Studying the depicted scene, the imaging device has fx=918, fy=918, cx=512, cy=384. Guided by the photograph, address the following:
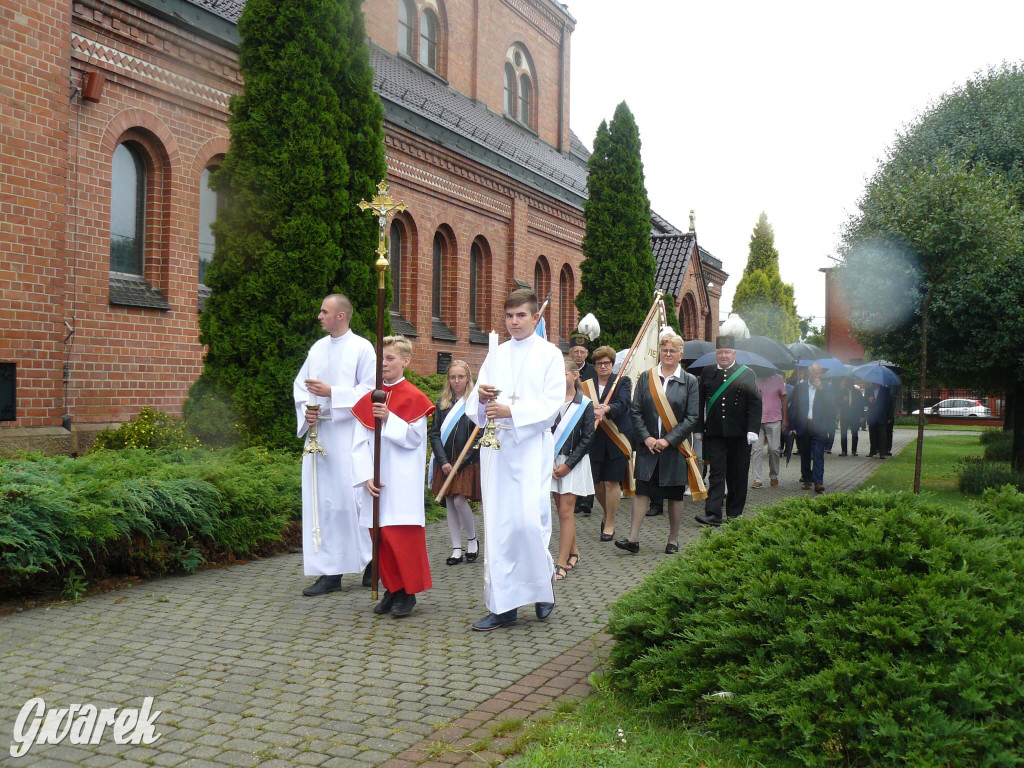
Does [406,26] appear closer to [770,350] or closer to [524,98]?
[524,98]

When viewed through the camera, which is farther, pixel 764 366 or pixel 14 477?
pixel 764 366

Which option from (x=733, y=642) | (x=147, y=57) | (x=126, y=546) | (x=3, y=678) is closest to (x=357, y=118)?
(x=147, y=57)

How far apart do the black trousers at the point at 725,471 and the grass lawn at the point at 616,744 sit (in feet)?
20.9

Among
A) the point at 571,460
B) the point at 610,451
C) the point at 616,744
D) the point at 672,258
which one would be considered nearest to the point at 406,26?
the point at 672,258

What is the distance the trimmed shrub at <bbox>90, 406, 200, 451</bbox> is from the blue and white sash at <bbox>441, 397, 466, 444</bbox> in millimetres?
3598

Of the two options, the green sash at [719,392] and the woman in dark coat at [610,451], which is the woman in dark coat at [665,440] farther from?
the green sash at [719,392]

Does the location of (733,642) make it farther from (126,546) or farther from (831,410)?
(831,410)

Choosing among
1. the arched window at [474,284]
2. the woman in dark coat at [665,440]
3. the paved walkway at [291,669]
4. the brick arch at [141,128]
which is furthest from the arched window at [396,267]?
the paved walkway at [291,669]

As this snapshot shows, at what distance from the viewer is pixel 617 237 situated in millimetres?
20062

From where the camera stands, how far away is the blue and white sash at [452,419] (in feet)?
28.6

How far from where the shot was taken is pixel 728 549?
196 inches

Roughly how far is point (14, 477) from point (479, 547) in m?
4.41

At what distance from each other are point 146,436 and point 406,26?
651 inches

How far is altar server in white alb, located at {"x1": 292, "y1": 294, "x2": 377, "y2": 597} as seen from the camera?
705 cm
